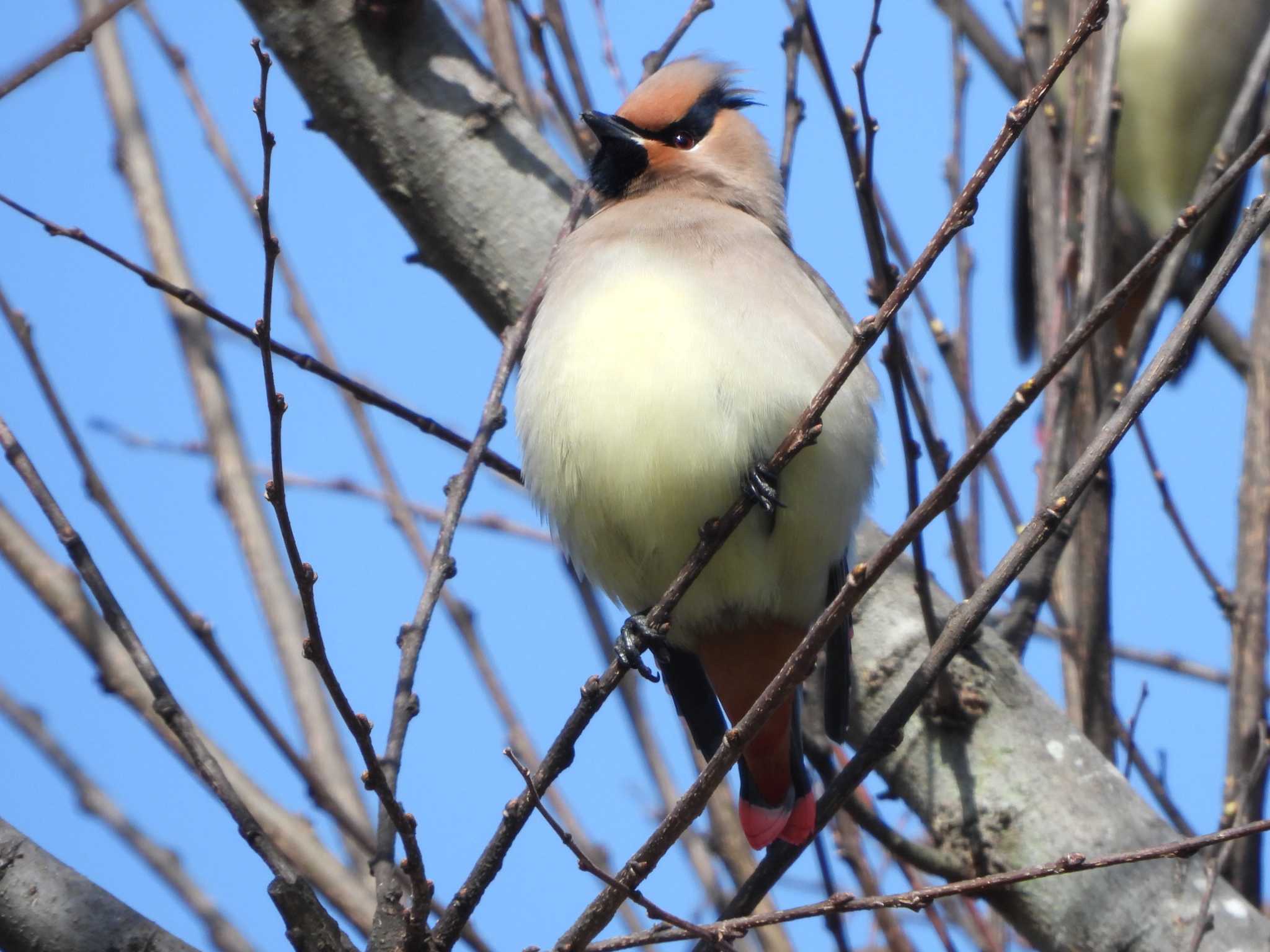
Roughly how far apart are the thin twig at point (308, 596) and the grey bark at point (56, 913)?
0.29 metres

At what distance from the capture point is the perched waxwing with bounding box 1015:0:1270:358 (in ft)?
15.2

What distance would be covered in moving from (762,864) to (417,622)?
63 centimetres

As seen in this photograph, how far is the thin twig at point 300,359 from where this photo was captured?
251 centimetres

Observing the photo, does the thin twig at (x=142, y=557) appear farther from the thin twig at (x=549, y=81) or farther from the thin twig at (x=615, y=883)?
the thin twig at (x=549, y=81)

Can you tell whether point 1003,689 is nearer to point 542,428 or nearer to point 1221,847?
point 1221,847

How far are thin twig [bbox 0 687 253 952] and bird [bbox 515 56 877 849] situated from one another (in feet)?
2.81

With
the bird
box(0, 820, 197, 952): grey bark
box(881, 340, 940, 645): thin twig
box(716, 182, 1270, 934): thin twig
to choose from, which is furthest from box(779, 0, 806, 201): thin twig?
box(0, 820, 197, 952): grey bark

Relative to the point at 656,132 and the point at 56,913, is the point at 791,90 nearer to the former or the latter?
the point at 656,132

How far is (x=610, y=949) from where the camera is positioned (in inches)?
80.0

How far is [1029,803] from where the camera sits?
2.80 meters

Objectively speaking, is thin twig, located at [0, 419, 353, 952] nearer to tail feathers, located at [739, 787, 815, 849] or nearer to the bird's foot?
the bird's foot

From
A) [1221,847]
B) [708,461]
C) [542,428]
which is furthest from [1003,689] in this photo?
[542,428]

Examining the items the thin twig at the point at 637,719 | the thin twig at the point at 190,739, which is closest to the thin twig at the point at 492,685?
the thin twig at the point at 637,719

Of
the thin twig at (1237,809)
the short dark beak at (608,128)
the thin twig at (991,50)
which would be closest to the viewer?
the thin twig at (1237,809)
